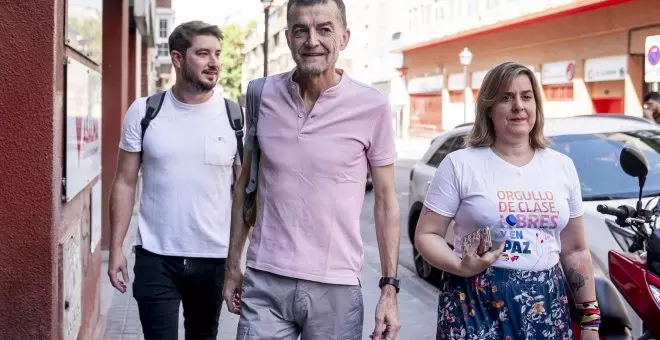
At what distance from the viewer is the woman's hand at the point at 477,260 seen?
11.3 ft

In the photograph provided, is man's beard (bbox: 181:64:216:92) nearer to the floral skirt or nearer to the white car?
the floral skirt

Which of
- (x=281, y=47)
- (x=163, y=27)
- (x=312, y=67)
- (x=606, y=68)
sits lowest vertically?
(x=312, y=67)

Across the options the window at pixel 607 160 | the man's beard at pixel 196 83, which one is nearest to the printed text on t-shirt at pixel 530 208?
the man's beard at pixel 196 83

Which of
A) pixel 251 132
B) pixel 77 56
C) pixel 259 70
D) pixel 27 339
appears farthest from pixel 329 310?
pixel 259 70

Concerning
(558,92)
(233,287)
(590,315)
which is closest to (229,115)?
(233,287)

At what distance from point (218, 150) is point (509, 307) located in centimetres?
165

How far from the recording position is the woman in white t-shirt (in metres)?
3.54

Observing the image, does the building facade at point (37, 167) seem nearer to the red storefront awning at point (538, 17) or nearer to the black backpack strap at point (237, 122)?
the black backpack strap at point (237, 122)

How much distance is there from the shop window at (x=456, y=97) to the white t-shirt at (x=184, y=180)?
4390cm

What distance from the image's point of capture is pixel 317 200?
11.3 ft

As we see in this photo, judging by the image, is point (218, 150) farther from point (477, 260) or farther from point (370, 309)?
point (370, 309)

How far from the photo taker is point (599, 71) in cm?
3222

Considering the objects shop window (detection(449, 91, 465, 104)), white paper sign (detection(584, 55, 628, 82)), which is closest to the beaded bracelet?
white paper sign (detection(584, 55, 628, 82))

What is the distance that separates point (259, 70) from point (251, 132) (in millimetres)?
117799
